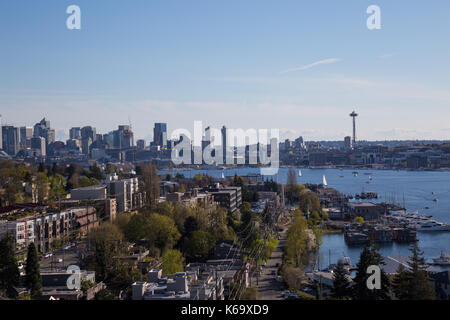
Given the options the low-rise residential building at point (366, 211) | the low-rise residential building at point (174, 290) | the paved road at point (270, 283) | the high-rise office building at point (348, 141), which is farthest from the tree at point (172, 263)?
the high-rise office building at point (348, 141)

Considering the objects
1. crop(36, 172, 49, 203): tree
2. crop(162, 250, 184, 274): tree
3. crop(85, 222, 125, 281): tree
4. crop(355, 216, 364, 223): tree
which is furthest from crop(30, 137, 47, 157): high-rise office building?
crop(162, 250, 184, 274): tree

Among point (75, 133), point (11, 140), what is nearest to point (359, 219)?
point (11, 140)

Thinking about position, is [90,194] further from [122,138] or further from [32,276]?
[122,138]

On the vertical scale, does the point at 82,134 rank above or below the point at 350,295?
above
